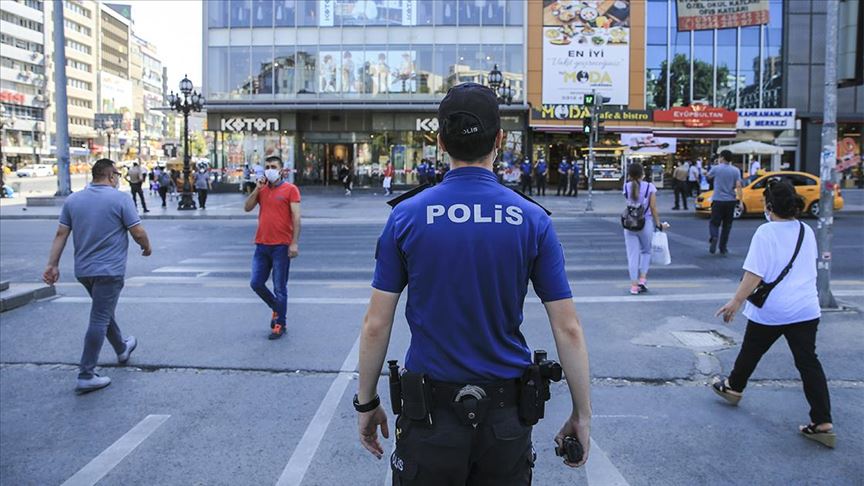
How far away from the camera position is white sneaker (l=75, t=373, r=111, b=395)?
545 cm

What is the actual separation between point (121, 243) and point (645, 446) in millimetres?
4417

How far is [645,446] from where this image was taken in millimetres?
4367

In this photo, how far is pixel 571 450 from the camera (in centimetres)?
239

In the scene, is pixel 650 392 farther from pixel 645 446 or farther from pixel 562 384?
pixel 645 446

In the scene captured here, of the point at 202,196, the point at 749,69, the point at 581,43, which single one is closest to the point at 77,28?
the point at 581,43

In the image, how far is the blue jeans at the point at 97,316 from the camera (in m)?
5.53

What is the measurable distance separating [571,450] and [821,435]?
9.30 feet

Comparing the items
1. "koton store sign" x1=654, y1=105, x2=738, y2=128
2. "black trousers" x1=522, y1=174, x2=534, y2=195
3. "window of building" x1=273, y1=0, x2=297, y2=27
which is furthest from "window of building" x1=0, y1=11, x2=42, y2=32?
"koton store sign" x1=654, y1=105, x2=738, y2=128

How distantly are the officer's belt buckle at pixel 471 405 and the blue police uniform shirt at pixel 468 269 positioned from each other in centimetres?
6

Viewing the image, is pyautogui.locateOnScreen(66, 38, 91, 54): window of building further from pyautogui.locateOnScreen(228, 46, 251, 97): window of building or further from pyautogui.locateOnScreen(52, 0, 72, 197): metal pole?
pyautogui.locateOnScreen(52, 0, 72, 197): metal pole

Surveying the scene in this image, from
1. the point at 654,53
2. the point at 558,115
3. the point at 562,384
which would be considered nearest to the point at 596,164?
the point at 558,115

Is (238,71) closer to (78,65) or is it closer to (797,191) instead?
(797,191)

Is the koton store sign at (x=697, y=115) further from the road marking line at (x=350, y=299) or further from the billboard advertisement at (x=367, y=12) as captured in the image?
the road marking line at (x=350, y=299)

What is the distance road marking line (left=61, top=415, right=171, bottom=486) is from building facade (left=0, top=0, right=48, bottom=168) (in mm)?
102695
